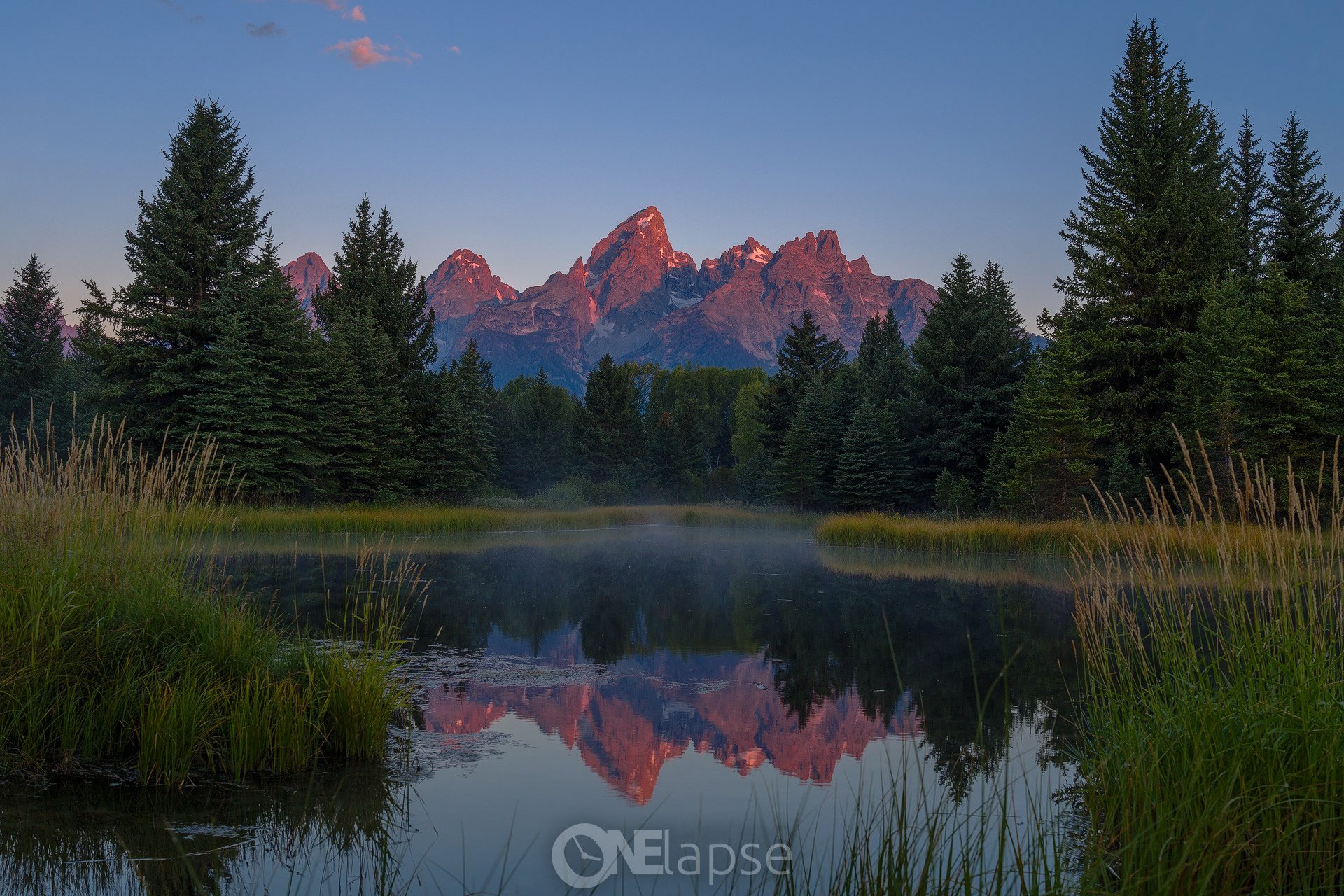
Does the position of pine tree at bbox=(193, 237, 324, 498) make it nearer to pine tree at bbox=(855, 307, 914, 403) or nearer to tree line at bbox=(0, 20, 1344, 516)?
tree line at bbox=(0, 20, 1344, 516)

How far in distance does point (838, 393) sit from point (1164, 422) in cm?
1582

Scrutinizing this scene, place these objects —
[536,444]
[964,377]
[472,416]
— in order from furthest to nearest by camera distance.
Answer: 1. [536,444]
2. [472,416]
3. [964,377]

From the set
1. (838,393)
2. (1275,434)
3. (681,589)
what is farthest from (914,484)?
Answer: (681,589)

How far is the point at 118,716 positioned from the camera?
4.80 m

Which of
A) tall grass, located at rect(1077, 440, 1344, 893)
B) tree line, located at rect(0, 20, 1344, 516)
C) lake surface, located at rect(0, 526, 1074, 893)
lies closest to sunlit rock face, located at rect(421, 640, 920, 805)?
lake surface, located at rect(0, 526, 1074, 893)

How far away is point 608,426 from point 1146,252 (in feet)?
140

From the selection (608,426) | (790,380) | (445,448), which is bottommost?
(445,448)

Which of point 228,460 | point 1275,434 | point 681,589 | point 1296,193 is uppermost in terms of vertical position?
point 1296,193

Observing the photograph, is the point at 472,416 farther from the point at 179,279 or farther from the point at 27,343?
the point at 27,343

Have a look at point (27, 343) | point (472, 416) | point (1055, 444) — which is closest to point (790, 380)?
point (472, 416)

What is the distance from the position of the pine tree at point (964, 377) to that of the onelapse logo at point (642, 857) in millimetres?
30982

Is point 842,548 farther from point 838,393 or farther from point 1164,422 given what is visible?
point 838,393

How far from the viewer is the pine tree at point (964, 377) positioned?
34062 mm

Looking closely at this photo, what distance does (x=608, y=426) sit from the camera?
6481cm
